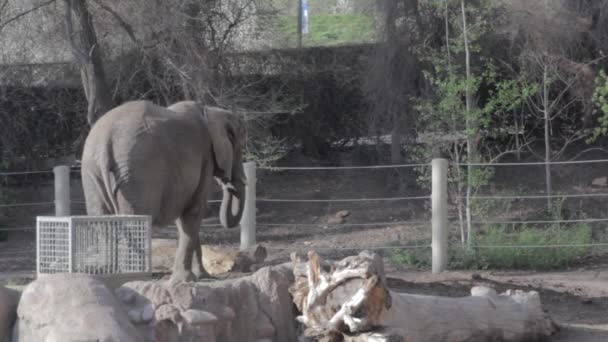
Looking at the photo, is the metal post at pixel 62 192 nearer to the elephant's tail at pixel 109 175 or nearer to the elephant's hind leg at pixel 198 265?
the elephant's hind leg at pixel 198 265

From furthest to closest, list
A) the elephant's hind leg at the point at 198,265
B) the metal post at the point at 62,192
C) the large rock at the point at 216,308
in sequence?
the metal post at the point at 62,192 → the elephant's hind leg at the point at 198,265 → the large rock at the point at 216,308

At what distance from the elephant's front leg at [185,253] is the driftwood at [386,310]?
2413mm

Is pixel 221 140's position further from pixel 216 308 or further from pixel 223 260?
pixel 216 308

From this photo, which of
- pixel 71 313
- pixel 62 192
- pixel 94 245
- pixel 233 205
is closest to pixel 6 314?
pixel 71 313

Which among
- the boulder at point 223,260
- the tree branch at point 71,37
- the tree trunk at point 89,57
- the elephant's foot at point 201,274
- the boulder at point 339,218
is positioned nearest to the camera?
the elephant's foot at point 201,274

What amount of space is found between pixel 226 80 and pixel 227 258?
6670mm

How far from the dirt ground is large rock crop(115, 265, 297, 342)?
2606 millimetres

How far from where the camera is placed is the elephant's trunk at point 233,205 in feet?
33.8

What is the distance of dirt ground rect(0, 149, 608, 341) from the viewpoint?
955 cm

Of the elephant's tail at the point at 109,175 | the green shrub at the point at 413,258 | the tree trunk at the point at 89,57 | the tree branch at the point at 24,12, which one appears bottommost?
the green shrub at the point at 413,258

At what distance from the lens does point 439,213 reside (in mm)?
11625

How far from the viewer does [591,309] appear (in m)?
9.02

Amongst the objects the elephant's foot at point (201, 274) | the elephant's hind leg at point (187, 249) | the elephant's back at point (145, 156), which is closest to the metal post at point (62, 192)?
the elephant's hind leg at point (187, 249)

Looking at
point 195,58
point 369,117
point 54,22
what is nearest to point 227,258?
point 195,58
